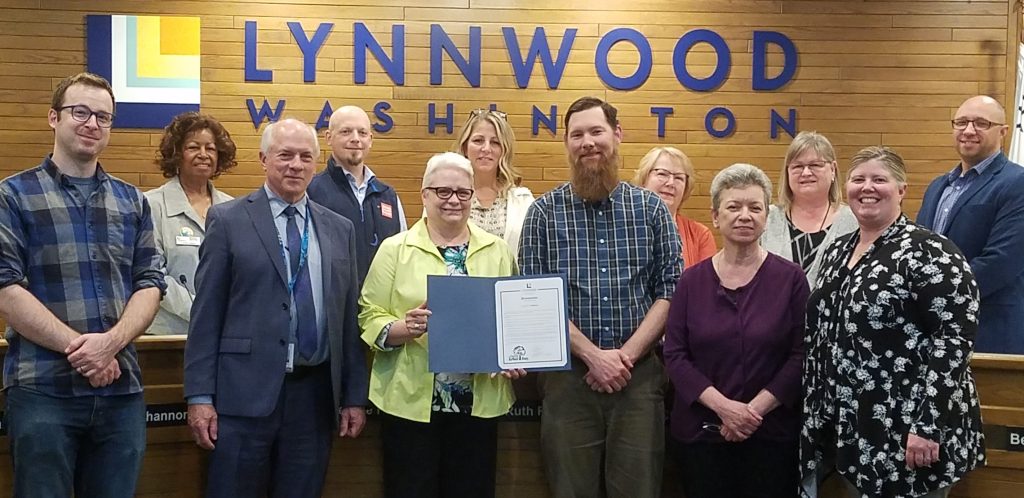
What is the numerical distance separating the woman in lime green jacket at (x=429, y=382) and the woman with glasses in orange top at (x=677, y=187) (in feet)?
4.35

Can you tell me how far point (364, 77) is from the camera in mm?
6055

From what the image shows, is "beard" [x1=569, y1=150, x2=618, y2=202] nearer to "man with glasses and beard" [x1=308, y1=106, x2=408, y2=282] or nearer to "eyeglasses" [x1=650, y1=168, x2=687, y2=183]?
"eyeglasses" [x1=650, y1=168, x2=687, y2=183]

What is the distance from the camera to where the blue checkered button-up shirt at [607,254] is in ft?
10.3

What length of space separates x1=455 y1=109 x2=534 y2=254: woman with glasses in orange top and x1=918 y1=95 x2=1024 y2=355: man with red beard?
2.03m

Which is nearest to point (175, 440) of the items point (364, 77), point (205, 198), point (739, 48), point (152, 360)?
point (152, 360)

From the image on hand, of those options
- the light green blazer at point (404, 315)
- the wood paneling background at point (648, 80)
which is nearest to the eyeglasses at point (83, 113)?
the light green blazer at point (404, 315)

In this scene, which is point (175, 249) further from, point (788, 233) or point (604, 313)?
point (788, 233)

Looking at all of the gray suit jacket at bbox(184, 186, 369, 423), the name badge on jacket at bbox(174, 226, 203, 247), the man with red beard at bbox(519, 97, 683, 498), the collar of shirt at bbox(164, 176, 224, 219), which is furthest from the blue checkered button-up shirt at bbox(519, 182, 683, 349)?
the collar of shirt at bbox(164, 176, 224, 219)

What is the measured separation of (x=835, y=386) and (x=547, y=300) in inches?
37.7

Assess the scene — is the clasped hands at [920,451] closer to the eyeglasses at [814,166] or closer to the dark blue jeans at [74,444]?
the eyeglasses at [814,166]

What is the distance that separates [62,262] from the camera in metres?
2.74

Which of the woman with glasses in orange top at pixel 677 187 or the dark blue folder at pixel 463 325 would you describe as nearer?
the dark blue folder at pixel 463 325

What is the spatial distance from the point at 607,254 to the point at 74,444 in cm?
185

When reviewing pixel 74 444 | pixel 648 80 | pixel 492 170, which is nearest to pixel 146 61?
pixel 492 170
